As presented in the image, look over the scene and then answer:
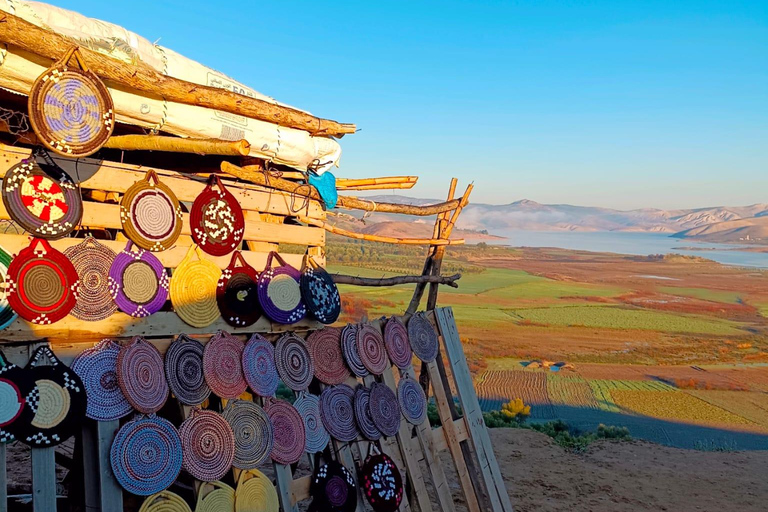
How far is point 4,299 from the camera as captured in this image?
2604 millimetres

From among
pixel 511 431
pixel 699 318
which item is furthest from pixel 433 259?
pixel 699 318

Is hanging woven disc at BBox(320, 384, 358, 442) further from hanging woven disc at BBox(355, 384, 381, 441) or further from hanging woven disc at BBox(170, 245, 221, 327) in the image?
hanging woven disc at BBox(170, 245, 221, 327)

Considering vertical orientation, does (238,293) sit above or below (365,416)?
above

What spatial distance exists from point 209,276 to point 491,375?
18.1m

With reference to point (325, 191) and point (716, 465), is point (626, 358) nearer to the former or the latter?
point (716, 465)

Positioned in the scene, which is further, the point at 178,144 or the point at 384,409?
the point at 384,409

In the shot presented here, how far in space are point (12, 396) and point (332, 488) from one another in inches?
71.8

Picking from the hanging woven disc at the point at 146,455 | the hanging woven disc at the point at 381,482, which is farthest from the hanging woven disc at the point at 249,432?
the hanging woven disc at the point at 381,482

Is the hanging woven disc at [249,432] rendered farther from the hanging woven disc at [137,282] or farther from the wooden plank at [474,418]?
the wooden plank at [474,418]

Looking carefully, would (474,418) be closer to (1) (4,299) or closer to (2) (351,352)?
(2) (351,352)

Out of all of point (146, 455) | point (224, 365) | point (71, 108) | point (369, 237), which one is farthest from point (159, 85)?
point (369, 237)

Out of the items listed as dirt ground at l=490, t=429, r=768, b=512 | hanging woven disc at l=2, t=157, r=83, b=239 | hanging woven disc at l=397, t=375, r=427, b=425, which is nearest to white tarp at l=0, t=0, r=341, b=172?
hanging woven disc at l=2, t=157, r=83, b=239

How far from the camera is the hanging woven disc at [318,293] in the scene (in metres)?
3.93

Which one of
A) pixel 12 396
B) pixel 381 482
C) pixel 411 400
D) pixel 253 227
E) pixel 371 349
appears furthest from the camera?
pixel 411 400
